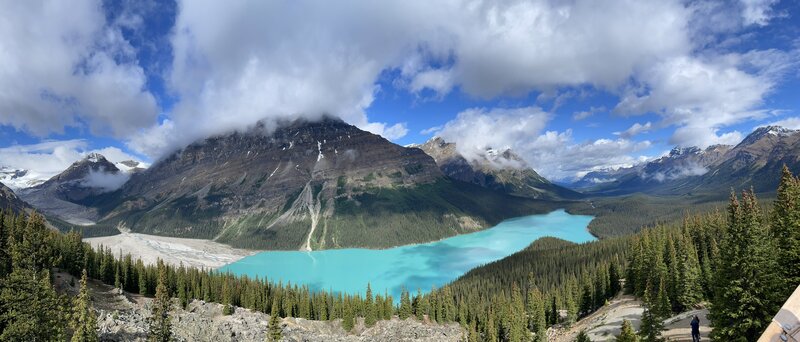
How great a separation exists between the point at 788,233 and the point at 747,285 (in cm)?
600

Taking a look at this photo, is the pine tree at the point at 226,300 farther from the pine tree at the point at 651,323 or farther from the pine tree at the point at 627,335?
the pine tree at the point at 627,335

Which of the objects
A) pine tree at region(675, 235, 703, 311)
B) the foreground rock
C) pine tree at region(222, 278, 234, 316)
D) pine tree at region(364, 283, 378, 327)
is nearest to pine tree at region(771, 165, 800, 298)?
pine tree at region(675, 235, 703, 311)

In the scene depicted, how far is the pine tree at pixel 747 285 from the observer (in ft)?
90.6

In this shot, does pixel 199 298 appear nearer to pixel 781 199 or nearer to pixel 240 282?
pixel 240 282

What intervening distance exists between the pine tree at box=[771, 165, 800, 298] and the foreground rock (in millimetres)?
47396

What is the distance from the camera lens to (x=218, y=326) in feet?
206

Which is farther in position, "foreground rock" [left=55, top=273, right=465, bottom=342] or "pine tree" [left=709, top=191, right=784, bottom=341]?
"foreground rock" [left=55, top=273, right=465, bottom=342]

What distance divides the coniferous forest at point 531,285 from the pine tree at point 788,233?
0.26 feet

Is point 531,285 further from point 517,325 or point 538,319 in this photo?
point 517,325

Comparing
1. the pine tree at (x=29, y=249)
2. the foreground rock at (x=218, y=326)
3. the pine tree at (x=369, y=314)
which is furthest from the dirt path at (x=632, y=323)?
the pine tree at (x=29, y=249)

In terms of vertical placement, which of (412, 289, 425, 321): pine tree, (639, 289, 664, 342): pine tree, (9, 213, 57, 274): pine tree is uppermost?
(9, 213, 57, 274): pine tree

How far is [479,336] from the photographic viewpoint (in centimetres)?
7431

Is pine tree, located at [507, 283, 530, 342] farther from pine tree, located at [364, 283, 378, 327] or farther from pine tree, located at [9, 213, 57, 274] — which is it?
pine tree, located at [9, 213, 57, 274]

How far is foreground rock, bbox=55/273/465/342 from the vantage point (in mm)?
52750
